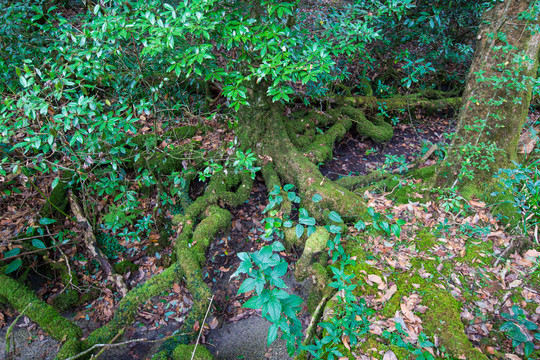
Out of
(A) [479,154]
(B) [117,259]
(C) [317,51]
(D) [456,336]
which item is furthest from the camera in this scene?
(B) [117,259]

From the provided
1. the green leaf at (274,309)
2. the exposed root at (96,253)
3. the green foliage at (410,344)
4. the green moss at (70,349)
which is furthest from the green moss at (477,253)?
the exposed root at (96,253)

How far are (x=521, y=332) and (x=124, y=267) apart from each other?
4451mm

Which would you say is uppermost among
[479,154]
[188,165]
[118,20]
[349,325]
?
[118,20]

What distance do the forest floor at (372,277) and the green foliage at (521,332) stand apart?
0.11 meters

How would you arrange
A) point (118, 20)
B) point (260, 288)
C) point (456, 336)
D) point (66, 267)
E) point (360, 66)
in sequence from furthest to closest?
point (360, 66), point (66, 267), point (118, 20), point (456, 336), point (260, 288)

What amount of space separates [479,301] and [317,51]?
9.52 feet

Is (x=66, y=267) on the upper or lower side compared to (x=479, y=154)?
lower

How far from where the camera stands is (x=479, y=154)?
11.3 ft

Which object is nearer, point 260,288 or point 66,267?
point 260,288

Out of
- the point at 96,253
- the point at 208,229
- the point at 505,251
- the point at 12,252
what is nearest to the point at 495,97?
the point at 505,251

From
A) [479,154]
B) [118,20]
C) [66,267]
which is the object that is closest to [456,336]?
[479,154]

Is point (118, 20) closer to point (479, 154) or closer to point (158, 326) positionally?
point (158, 326)

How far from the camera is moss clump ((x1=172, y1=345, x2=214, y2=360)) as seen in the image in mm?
2715

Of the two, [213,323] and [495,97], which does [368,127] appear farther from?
[213,323]
